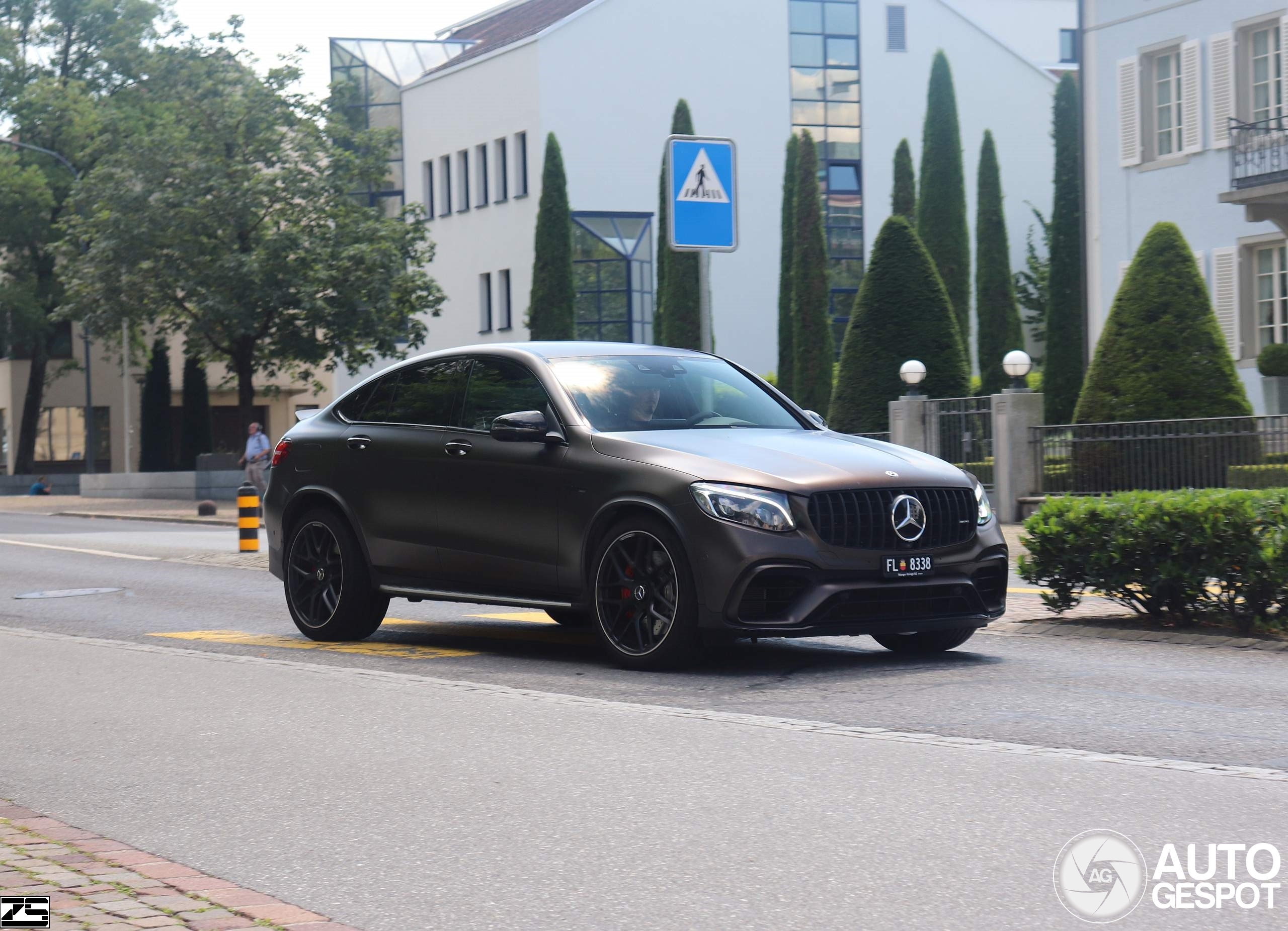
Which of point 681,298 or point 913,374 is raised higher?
point 681,298

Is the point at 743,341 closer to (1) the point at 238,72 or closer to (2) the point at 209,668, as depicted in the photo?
(1) the point at 238,72

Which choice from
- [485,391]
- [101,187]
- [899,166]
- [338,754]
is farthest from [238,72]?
[338,754]

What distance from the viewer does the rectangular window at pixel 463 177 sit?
5828 centimetres

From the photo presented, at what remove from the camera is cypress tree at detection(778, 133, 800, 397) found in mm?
51750

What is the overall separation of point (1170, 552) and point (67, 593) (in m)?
10.5

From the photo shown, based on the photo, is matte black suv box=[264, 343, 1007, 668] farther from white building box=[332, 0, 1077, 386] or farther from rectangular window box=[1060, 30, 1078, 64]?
rectangular window box=[1060, 30, 1078, 64]

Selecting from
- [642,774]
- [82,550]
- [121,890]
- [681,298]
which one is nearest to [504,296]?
[681,298]

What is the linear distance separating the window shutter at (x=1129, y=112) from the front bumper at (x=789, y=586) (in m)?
24.8

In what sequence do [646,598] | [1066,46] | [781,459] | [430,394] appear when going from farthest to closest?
[1066,46], [430,394], [646,598], [781,459]

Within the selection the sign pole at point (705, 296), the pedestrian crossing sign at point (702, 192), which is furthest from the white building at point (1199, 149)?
the sign pole at point (705, 296)

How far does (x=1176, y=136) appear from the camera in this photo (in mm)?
31500

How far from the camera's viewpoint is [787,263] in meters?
52.3

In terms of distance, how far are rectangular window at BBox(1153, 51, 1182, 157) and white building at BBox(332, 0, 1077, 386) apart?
76.5 ft

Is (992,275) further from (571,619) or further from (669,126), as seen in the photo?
(571,619)
